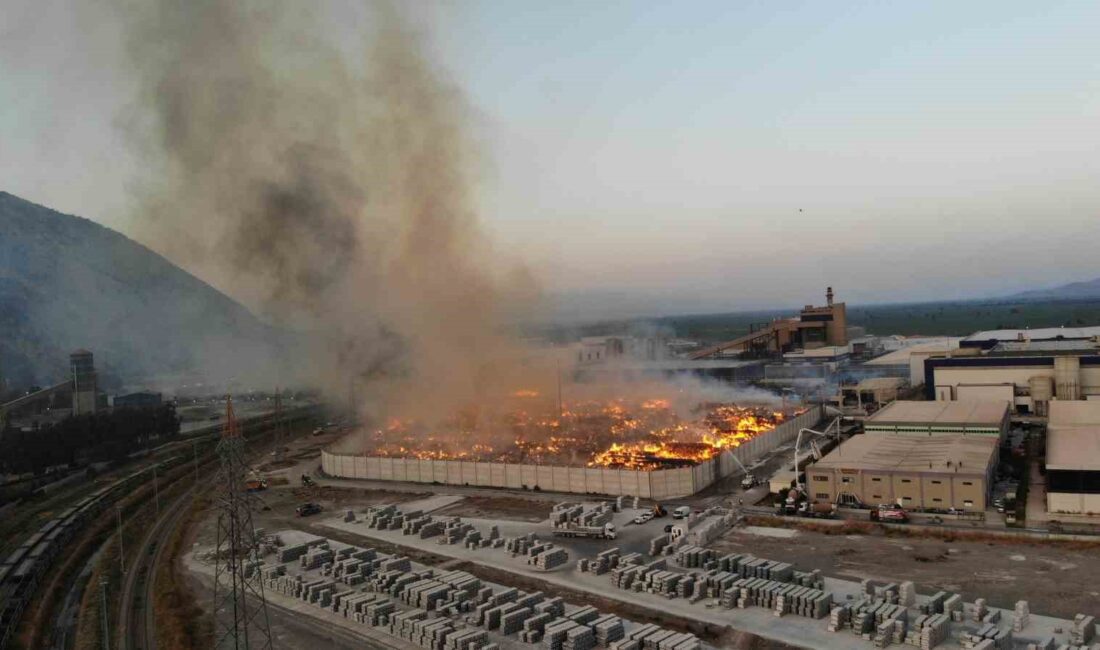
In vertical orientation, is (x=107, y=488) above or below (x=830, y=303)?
below

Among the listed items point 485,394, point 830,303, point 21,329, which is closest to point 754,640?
point 485,394

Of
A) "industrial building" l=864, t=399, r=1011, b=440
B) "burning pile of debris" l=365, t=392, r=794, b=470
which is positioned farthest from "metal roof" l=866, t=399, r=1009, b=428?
"burning pile of debris" l=365, t=392, r=794, b=470

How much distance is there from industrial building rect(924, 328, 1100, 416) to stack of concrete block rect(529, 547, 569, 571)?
1529 inches

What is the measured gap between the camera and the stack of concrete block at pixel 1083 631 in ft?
61.0

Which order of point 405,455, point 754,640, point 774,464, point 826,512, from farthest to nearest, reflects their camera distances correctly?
point 405,455 → point 774,464 → point 826,512 → point 754,640

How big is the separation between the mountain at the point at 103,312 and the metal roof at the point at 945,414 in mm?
109981

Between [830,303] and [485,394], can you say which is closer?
[485,394]

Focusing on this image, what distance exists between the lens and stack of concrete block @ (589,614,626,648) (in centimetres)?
2042

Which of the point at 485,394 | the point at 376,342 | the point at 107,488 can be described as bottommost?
the point at 107,488

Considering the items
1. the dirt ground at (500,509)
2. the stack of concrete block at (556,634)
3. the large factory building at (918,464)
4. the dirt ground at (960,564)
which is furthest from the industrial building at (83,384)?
the large factory building at (918,464)

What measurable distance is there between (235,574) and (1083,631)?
2126 cm

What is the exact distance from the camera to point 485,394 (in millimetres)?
60281

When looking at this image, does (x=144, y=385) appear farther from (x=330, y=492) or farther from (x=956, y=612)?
(x=956, y=612)

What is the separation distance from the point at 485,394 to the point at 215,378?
84.0 metres
